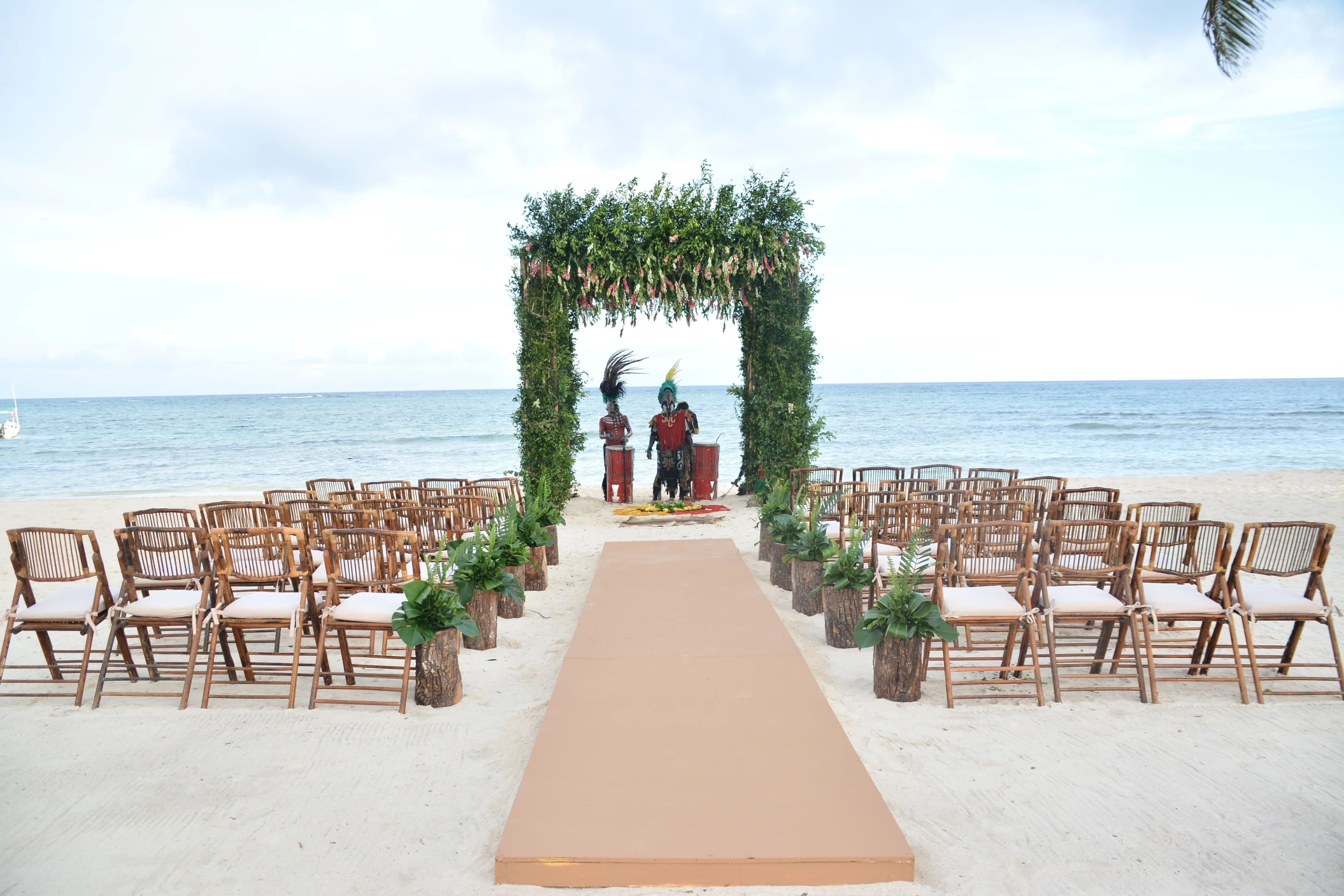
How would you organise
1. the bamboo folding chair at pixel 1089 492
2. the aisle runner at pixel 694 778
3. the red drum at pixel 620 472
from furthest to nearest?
the red drum at pixel 620 472
the bamboo folding chair at pixel 1089 492
the aisle runner at pixel 694 778

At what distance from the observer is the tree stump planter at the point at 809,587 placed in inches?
232

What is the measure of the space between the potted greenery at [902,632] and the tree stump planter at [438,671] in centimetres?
213

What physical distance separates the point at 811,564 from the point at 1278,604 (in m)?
2.75

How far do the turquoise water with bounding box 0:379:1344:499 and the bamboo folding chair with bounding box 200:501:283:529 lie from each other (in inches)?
277

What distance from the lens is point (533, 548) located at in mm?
6785

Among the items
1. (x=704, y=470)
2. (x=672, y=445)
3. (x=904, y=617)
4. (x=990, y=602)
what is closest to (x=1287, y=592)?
(x=990, y=602)

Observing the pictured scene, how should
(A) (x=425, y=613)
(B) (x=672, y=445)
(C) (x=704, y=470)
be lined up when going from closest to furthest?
(A) (x=425, y=613), (B) (x=672, y=445), (C) (x=704, y=470)

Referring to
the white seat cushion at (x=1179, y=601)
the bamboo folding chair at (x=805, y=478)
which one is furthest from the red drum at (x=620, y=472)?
the white seat cushion at (x=1179, y=601)

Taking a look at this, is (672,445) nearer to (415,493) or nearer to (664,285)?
(664,285)

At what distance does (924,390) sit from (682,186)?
7331cm

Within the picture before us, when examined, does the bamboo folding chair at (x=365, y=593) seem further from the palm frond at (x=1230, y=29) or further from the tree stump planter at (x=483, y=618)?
the palm frond at (x=1230, y=29)

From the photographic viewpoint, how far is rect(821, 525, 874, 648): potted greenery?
16.6 ft

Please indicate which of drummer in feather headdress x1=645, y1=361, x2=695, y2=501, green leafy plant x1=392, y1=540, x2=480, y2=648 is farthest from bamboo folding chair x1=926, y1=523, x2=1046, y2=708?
drummer in feather headdress x1=645, y1=361, x2=695, y2=501

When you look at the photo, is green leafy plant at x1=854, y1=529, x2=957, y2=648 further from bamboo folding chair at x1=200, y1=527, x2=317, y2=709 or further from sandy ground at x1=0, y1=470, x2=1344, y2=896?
bamboo folding chair at x1=200, y1=527, x2=317, y2=709
